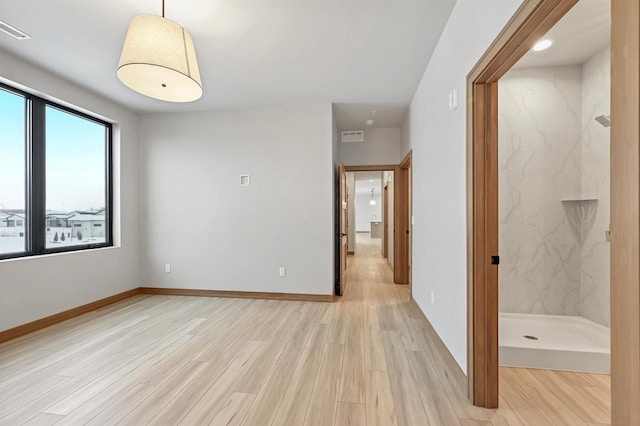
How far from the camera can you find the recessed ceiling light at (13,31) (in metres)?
2.32

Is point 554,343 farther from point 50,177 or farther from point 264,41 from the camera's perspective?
point 50,177

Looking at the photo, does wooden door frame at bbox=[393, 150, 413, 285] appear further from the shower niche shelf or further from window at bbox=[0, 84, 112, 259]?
window at bbox=[0, 84, 112, 259]

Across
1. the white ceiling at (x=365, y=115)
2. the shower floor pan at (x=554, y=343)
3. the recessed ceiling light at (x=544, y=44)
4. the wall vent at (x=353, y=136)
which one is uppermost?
the white ceiling at (x=365, y=115)

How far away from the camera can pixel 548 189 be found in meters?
3.03

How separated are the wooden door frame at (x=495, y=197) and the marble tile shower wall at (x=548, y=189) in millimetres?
1592

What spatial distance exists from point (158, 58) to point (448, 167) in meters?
2.18

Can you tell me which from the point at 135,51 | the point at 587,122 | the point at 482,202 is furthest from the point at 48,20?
the point at 587,122

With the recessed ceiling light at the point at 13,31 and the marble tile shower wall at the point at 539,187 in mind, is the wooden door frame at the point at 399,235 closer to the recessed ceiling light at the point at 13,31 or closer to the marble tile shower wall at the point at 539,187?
the marble tile shower wall at the point at 539,187

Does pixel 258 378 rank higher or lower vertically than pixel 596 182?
lower

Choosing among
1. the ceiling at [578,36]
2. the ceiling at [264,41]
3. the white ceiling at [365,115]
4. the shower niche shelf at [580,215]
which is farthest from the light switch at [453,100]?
the white ceiling at [365,115]

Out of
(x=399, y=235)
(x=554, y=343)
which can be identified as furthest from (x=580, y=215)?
(x=399, y=235)

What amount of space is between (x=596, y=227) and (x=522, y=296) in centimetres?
95

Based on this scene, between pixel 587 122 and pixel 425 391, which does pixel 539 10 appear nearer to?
pixel 425 391

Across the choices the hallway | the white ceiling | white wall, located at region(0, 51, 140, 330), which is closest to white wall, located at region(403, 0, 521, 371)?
the hallway
